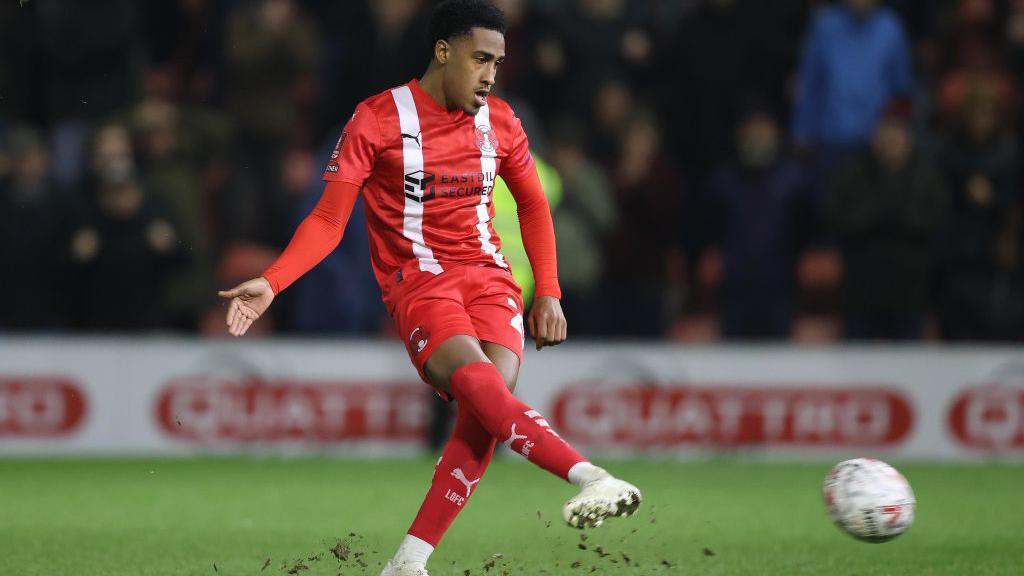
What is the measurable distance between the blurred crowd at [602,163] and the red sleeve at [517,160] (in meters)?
5.24

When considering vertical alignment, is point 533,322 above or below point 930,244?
below

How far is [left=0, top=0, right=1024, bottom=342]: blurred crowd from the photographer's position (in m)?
11.6

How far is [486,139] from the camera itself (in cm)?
575

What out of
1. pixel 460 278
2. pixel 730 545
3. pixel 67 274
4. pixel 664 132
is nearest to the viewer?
pixel 460 278

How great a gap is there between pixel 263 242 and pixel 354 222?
3.16 feet

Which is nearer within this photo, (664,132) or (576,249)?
(576,249)

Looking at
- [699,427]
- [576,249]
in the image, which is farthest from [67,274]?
[699,427]

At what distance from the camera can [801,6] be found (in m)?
13.1

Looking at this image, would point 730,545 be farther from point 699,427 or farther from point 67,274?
point 67,274

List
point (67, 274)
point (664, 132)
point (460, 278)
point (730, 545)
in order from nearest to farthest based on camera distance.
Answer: point (460, 278)
point (730, 545)
point (67, 274)
point (664, 132)

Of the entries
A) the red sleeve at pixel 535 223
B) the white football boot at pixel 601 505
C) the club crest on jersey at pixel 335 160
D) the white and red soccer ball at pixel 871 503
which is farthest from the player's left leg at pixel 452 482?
the white and red soccer ball at pixel 871 503

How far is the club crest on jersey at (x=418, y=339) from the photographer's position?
5.51 metres

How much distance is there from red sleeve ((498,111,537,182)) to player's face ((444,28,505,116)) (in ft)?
1.01

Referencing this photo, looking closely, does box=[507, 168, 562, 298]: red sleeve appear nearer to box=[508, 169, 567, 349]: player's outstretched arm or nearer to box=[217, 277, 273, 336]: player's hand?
box=[508, 169, 567, 349]: player's outstretched arm
